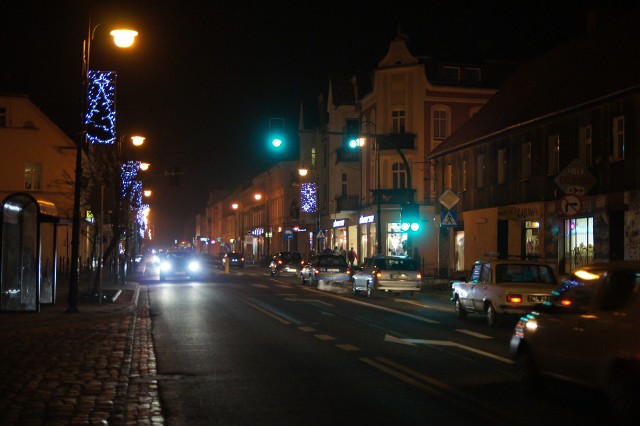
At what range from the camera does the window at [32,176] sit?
→ 193 ft

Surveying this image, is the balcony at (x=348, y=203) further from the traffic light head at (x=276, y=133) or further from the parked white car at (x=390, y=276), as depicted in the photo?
the traffic light head at (x=276, y=133)

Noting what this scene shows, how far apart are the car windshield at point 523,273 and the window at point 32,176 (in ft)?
145

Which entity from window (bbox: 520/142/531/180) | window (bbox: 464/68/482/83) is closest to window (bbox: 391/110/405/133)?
window (bbox: 464/68/482/83)

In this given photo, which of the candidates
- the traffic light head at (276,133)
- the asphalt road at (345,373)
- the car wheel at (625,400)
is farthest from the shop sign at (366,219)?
the car wheel at (625,400)

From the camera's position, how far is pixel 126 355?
14.7 m

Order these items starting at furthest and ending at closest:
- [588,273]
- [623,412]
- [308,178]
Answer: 1. [308,178]
2. [588,273]
3. [623,412]

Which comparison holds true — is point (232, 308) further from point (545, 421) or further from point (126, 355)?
point (545, 421)

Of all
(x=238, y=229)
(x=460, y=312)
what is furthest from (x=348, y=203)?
(x=238, y=229)

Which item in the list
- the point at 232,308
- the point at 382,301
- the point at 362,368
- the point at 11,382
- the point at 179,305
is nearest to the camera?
the point at 11,382

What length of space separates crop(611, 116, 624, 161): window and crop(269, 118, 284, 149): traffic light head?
1149cm

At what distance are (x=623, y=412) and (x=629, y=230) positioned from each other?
866 inches

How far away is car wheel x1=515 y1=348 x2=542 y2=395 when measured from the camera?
10766mm

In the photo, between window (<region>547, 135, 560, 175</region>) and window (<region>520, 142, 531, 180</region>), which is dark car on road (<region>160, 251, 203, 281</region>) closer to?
window (<region>520, 142, 531, 180</region>)

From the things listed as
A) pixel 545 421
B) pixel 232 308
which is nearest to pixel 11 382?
pixel 545 421
